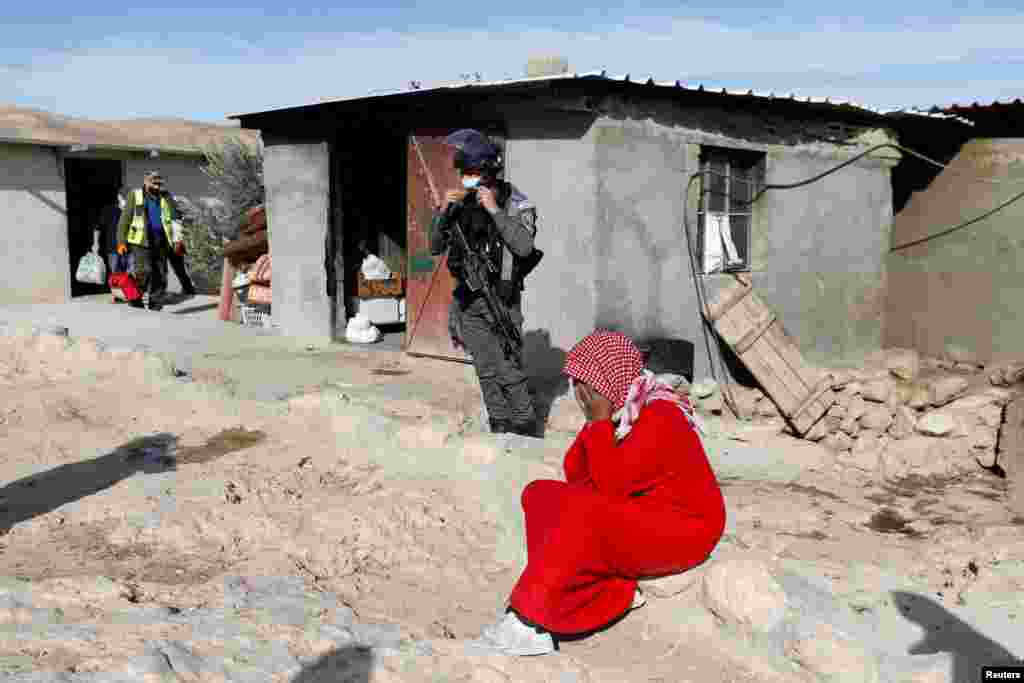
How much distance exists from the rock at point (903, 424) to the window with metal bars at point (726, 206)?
6.74ft

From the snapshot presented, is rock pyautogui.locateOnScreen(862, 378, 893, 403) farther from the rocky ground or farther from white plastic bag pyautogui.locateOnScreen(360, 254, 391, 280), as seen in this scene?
white plastic bag pyautogui.locateOnScreen(360, 254, 391, 280)

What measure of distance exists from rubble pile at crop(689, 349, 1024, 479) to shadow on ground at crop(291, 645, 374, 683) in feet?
18.2

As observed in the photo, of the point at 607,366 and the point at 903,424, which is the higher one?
the point at 607,366

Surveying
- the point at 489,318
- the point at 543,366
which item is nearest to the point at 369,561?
the point at 489,318

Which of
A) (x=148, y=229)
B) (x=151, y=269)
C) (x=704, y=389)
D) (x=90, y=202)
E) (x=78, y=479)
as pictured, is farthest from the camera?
(x=90, y=202)

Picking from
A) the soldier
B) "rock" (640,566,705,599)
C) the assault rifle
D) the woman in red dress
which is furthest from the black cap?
"rock" (640,566,705,599)

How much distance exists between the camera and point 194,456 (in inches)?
214

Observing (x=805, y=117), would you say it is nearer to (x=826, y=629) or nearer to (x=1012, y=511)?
(x=1012, y=511)

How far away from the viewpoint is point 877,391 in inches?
352

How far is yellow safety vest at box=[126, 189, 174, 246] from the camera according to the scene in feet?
37.1

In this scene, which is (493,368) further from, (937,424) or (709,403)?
(937,424)

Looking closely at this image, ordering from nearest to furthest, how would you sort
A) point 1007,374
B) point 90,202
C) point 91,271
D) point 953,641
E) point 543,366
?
point 953,641 → point 543,366 → point 1007,374 → point 91,271 → point 90,202

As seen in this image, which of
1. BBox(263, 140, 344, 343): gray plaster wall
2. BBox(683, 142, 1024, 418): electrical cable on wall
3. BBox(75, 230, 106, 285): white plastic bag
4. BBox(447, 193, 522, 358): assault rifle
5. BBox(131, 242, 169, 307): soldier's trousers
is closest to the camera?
BBox(447, 193, 522, 358): assault rifle

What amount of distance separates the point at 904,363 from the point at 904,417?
116 cm
